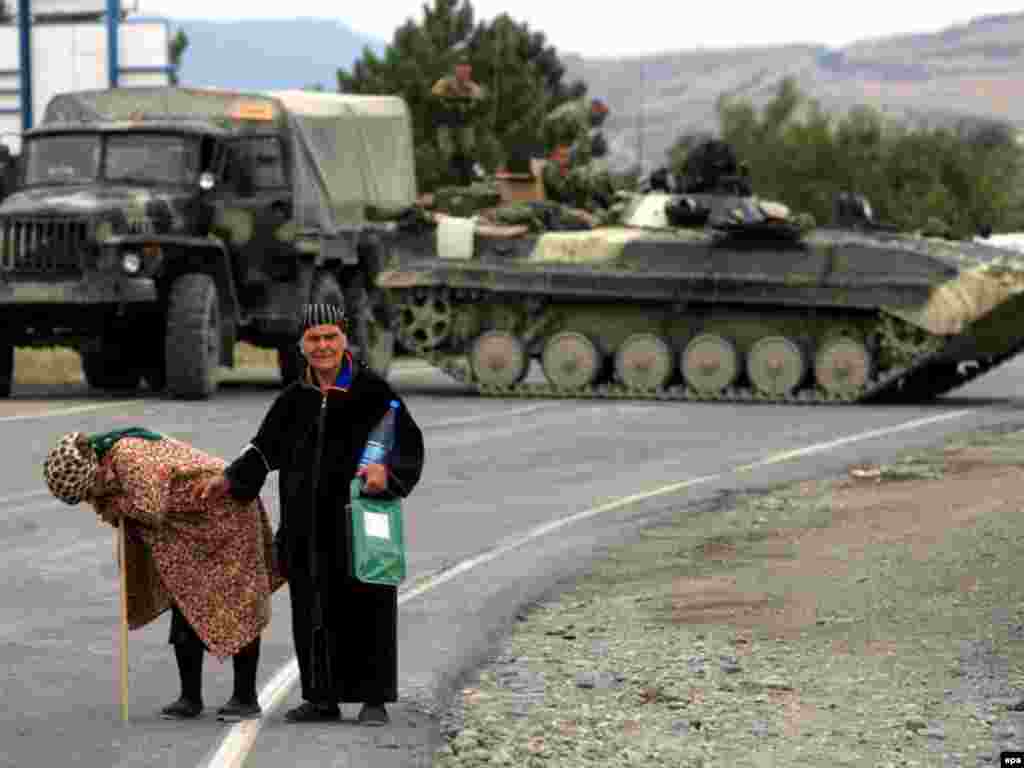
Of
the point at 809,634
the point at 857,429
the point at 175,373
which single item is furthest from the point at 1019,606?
the point at 175,373

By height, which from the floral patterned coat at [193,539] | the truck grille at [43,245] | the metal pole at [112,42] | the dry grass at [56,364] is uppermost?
the metal pole at [112,42]

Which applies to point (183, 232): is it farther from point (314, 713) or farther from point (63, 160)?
point (314, 713)

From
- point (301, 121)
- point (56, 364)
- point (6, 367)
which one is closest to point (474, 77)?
point (56, 364)

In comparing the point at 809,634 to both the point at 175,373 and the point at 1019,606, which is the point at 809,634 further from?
the point at 175,373

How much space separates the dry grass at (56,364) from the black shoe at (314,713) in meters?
21.5

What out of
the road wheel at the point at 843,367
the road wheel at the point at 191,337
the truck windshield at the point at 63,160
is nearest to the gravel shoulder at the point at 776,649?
the road wheel at the point at 191,337

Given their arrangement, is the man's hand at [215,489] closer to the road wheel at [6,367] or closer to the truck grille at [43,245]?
the truck grille at [43,245]

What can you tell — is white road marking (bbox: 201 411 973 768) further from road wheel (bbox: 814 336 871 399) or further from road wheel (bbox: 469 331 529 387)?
road wheel (bbox: 469 331 529 387)

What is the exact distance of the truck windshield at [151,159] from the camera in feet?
95.1

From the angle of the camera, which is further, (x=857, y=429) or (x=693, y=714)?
(x=857, y=429)

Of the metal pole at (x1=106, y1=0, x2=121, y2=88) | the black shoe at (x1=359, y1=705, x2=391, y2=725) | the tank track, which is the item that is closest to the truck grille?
the tank track

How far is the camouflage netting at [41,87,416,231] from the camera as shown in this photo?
3052 cm

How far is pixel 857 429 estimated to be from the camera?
2566 centimetres

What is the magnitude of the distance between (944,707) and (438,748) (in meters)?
1.99
